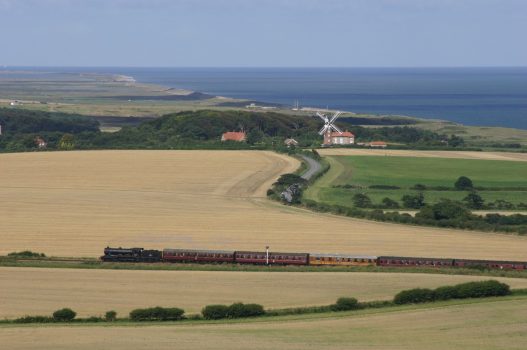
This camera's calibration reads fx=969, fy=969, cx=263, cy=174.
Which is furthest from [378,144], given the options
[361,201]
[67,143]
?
[361,201]

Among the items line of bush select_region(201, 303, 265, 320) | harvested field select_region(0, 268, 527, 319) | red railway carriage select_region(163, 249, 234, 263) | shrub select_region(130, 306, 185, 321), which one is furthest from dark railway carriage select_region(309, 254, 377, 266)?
shrub select_region(130, 306, 185, 321)

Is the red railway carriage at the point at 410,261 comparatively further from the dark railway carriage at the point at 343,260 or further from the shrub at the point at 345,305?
the shrub at the point at 345,305

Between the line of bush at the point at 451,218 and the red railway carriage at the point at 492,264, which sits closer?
the red railway carriage at the point at 492,264

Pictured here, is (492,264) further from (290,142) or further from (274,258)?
(290,142)

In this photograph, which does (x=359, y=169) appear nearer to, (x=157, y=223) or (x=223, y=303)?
(x=157, y=223)

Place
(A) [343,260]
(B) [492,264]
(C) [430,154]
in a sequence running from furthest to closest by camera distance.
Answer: (C) [430,154] < (A) [343,260] < (B) [492,264]

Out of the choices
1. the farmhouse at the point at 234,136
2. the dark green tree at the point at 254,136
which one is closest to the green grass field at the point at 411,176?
the dark green tree at the point at 254,136
